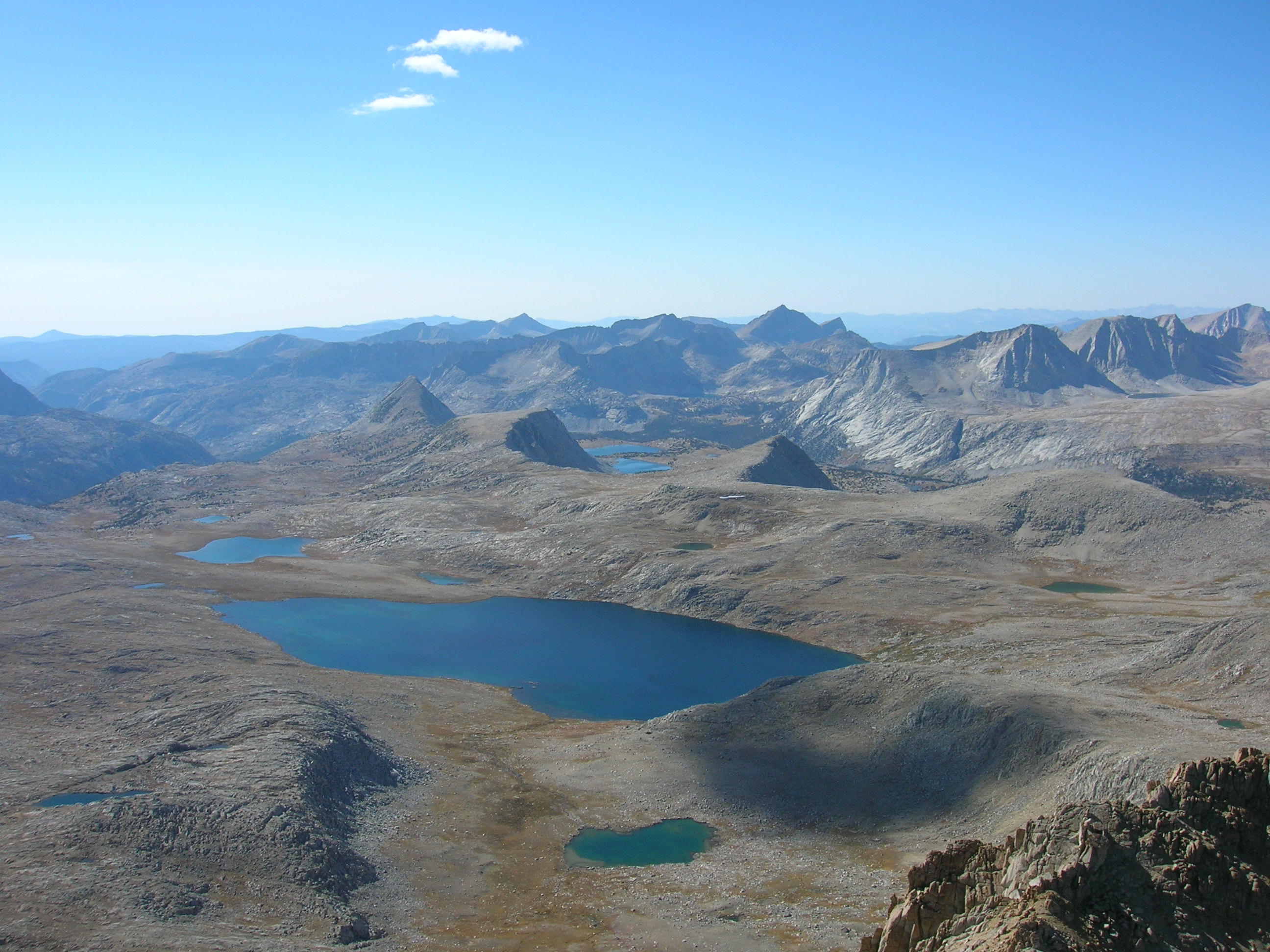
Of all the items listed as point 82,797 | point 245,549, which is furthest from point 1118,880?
point 245,549

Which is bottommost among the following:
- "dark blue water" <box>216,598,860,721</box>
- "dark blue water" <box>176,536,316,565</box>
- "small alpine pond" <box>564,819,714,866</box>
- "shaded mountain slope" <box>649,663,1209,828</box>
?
"dark blue water" <box>216,598,860,721</box>

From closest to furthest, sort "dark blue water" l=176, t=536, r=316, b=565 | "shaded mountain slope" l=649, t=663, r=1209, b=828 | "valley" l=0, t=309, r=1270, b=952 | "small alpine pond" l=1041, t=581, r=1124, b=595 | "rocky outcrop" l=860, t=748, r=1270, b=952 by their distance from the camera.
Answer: "rocky outcrop" l=860, t=748, r=1270, b=952, "valley" l=0, t=309, r=1270, b=952, "shaded mountain slope" l=649, t=663, r=1209, b=828, "small alpine pond" l=1041, t=581, r=1124, b=595, "dark blue water" l=176, t=536, r=316, b=565

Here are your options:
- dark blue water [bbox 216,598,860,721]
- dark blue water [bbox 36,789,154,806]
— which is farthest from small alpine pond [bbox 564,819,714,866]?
dark blue water [bbox 36,789,154,806]

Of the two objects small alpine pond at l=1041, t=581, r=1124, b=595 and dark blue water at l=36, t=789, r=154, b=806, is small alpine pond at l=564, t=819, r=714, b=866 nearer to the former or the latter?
dark blue water at l=36, t=789, r=154, b=806

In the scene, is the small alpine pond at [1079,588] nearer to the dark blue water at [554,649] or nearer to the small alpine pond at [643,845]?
the dark blue water at [554,649]

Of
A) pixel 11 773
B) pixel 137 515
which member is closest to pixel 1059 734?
pixel 11 773

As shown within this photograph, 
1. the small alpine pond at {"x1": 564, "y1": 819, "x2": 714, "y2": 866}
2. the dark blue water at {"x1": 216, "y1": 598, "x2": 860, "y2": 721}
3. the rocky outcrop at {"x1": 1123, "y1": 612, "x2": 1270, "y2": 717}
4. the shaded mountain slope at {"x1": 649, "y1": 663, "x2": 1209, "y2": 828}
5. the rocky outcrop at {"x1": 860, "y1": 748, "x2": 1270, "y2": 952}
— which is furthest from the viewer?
the dark blue water at {"x1": 216, "y1": 598, "x2": 860, "y2": 721}

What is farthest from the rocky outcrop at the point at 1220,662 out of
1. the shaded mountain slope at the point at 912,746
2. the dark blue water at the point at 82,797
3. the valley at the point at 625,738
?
the dark blue water at the point at 82,797

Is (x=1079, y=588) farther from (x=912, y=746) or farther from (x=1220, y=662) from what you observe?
(x=912, y=746)
